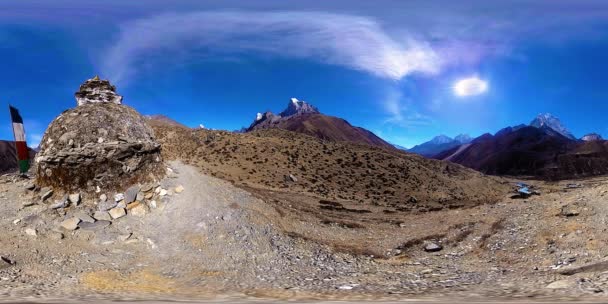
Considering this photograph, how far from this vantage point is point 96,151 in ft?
73.6

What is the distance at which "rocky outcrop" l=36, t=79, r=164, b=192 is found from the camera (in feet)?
71.6

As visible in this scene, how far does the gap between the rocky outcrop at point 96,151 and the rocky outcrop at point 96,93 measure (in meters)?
0.45

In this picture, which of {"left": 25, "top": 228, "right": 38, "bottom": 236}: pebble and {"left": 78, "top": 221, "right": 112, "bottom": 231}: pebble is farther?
{"left": 78, "top": 221, "right": 112, "bottom": 231}: pebble

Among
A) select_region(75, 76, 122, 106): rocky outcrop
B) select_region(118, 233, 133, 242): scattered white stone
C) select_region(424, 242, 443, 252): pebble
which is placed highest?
select_region(75, 76, 122, 106): rocky outcrop

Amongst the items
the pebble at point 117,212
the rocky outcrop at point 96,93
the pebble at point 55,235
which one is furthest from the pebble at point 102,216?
the rocky outcrop at point 96,93

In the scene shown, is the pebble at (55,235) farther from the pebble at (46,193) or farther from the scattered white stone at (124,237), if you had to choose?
the pebble at (46,193)

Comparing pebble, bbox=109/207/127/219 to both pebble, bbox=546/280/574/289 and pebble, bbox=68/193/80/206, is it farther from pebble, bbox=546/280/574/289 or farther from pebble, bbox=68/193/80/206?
pebble, bbox=546/280/574/289

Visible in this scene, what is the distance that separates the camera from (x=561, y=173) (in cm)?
16788

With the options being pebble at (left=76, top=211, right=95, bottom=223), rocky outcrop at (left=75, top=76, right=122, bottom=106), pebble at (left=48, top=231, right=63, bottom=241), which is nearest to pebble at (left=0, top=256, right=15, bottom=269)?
pebble at (left=48, top=231, right=63, bottom=241)

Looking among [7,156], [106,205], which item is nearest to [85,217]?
[106,205]

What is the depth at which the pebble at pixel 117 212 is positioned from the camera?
66.1 ft

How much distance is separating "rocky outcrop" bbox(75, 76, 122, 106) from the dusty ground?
6156 millimetres

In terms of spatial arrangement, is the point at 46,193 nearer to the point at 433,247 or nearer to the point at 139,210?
the point at 139,210

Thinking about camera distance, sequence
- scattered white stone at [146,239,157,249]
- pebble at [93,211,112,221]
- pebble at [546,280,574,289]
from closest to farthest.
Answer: pebble at [546,280,574,289] → scattered white stone at [146,239,157,249] → pebble at [93,211,112,221]
